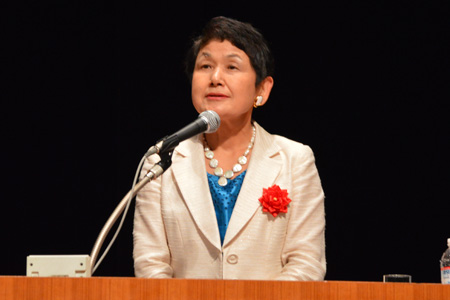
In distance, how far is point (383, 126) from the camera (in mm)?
3500

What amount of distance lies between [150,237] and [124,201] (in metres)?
0.79

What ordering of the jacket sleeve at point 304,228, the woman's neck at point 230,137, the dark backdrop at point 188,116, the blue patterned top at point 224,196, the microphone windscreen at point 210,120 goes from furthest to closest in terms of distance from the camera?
the dark backdrop at point 188,116, the woman's neck at point 230,137, the blue patterned top at point 224,196, the jacket sleeve at point 304,228, the microphone windscreen at point 210,120

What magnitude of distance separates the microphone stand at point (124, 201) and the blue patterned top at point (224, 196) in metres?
0.74

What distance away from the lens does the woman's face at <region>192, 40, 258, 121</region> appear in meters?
2.79

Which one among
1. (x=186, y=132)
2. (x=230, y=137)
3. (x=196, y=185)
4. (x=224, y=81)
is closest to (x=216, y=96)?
(x=224, y=81)

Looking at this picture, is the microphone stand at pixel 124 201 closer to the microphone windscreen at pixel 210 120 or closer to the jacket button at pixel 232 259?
the microphone windscreen at pixel 210 120

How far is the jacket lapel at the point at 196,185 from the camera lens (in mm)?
2680

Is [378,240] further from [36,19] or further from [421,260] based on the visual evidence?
[36,19]

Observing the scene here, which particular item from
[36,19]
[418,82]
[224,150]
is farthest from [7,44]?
[418,82]

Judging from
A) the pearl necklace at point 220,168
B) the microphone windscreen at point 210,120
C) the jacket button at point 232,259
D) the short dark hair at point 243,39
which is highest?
the short dark hair at point 243,39

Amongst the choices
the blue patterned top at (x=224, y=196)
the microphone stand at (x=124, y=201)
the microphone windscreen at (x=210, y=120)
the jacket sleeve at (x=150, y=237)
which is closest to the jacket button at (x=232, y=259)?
the blue patterned top at (x=224, y=196)

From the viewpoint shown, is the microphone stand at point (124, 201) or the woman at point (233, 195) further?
the woman at point (233, 195)

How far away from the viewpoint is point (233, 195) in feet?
9.15

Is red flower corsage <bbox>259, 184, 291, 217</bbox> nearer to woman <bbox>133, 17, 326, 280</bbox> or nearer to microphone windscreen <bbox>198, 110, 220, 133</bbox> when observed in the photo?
woman <bbox>133, 17, 326, 280</bbox>
